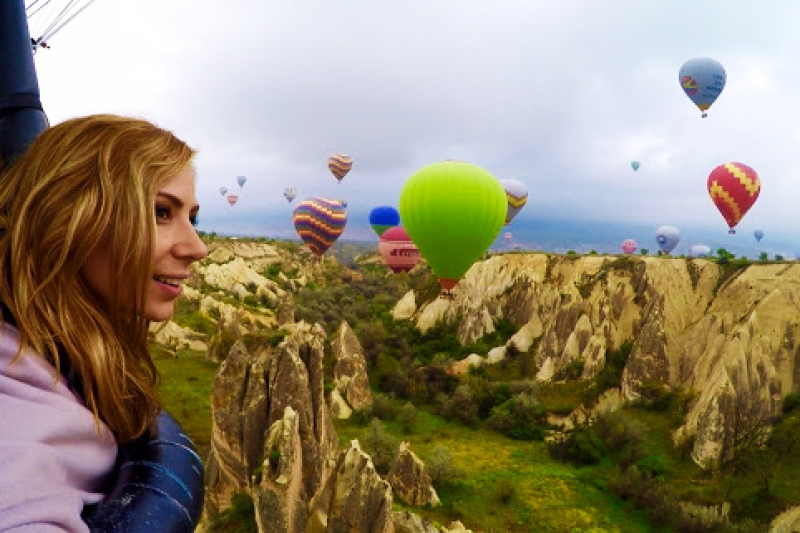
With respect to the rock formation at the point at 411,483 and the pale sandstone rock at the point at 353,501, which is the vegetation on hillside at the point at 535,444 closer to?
the rock formation at the point at 411,483

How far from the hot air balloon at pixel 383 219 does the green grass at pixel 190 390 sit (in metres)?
29.2

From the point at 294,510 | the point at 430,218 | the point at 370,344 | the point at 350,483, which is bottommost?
the point at 370,344

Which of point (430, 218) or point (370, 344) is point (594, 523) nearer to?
point (430, 218)

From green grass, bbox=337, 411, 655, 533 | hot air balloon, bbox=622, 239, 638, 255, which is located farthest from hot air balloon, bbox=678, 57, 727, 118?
hot air balloon, bbox=622, 239, 638, 255

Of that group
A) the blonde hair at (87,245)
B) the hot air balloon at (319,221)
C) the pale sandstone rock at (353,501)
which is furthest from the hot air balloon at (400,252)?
the blonde hair at (87,245)

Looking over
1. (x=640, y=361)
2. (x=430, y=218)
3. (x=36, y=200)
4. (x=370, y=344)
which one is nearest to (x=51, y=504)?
(x=36, y=200)

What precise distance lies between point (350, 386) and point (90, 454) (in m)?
27.3

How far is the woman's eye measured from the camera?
5.20 ft

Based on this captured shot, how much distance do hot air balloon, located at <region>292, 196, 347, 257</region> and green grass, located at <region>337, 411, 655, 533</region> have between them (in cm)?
2710

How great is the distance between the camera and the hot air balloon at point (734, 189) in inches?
1583

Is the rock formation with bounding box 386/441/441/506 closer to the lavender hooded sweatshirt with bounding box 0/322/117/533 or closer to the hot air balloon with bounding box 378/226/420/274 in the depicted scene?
the lavender hooded sweatshirt with bounding box 0/322/117/533

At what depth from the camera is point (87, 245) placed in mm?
1366

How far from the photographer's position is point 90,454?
1164 mm

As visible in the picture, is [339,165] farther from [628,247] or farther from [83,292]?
[83,292]
